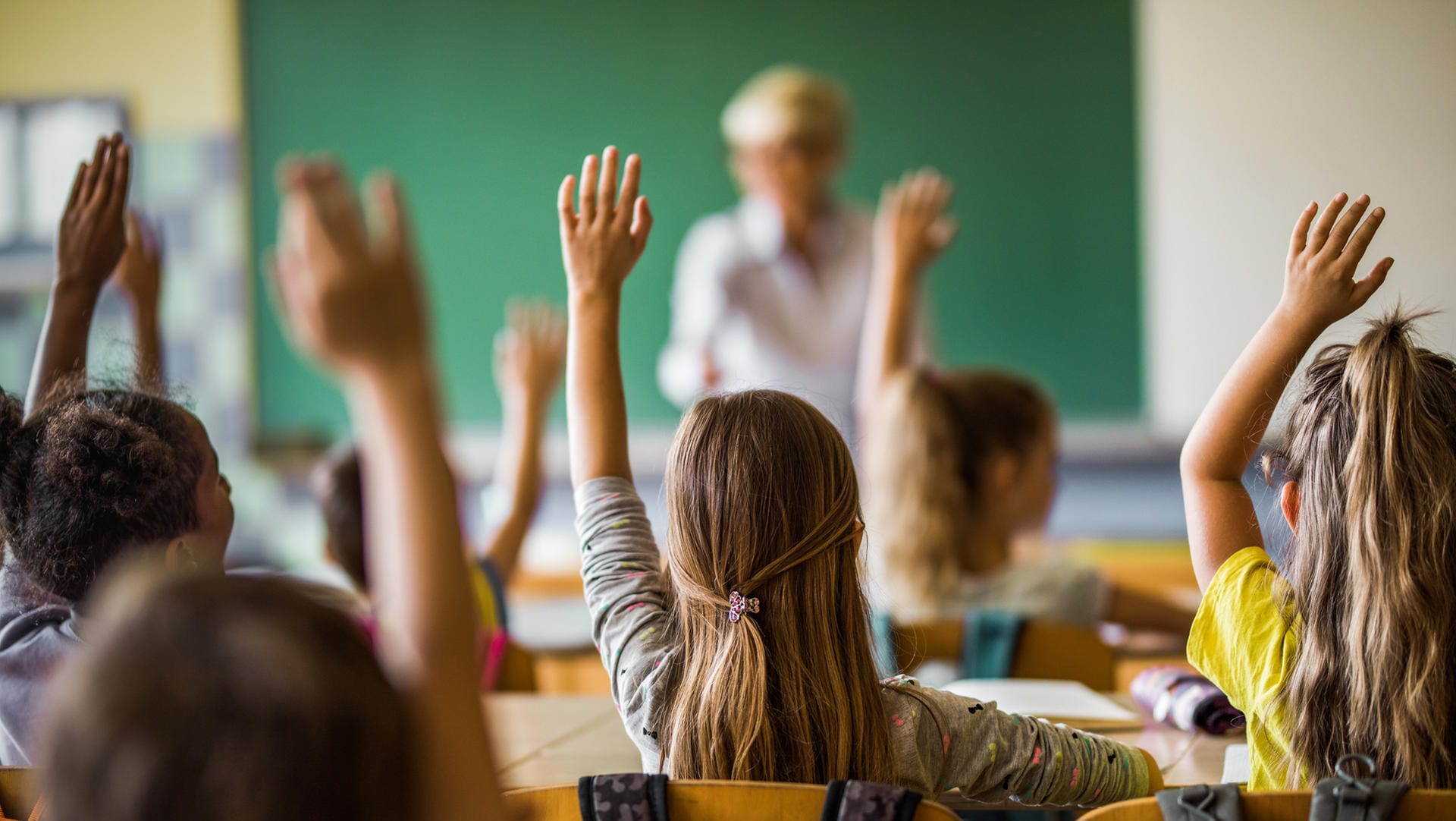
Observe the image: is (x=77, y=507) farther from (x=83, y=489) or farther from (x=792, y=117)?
(x=792, y=117)

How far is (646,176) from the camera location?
189 inches

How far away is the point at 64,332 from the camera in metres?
1.62

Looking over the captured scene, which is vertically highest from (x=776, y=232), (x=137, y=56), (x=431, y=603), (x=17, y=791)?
(x=137, y=56)

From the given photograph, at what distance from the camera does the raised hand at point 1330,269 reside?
1220 millimetres

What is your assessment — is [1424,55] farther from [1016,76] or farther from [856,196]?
[856,196]

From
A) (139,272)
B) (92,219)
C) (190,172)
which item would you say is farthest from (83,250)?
(190,172)

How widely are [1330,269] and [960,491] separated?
3.93ft

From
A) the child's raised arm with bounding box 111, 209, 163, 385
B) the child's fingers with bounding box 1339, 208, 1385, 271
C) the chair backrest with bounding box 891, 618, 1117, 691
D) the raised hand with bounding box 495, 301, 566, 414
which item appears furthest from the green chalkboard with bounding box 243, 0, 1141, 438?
the child's fingers with bounding box 1339, 208, 1385, 271

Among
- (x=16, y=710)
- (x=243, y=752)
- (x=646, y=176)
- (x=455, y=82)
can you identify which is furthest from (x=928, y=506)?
(x=455, y=82)

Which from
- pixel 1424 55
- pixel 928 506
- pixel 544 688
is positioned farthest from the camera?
pixel 1424 55

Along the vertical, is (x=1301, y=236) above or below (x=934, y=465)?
above

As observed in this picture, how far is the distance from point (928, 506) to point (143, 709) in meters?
1.87

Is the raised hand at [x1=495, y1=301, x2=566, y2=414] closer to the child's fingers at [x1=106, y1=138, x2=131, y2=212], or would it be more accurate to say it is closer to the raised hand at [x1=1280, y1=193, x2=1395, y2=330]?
the child's fingers at [x1=106, y1=138, x2=131, y2=212]

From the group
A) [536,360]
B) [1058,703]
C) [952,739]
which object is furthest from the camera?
[536,360]
